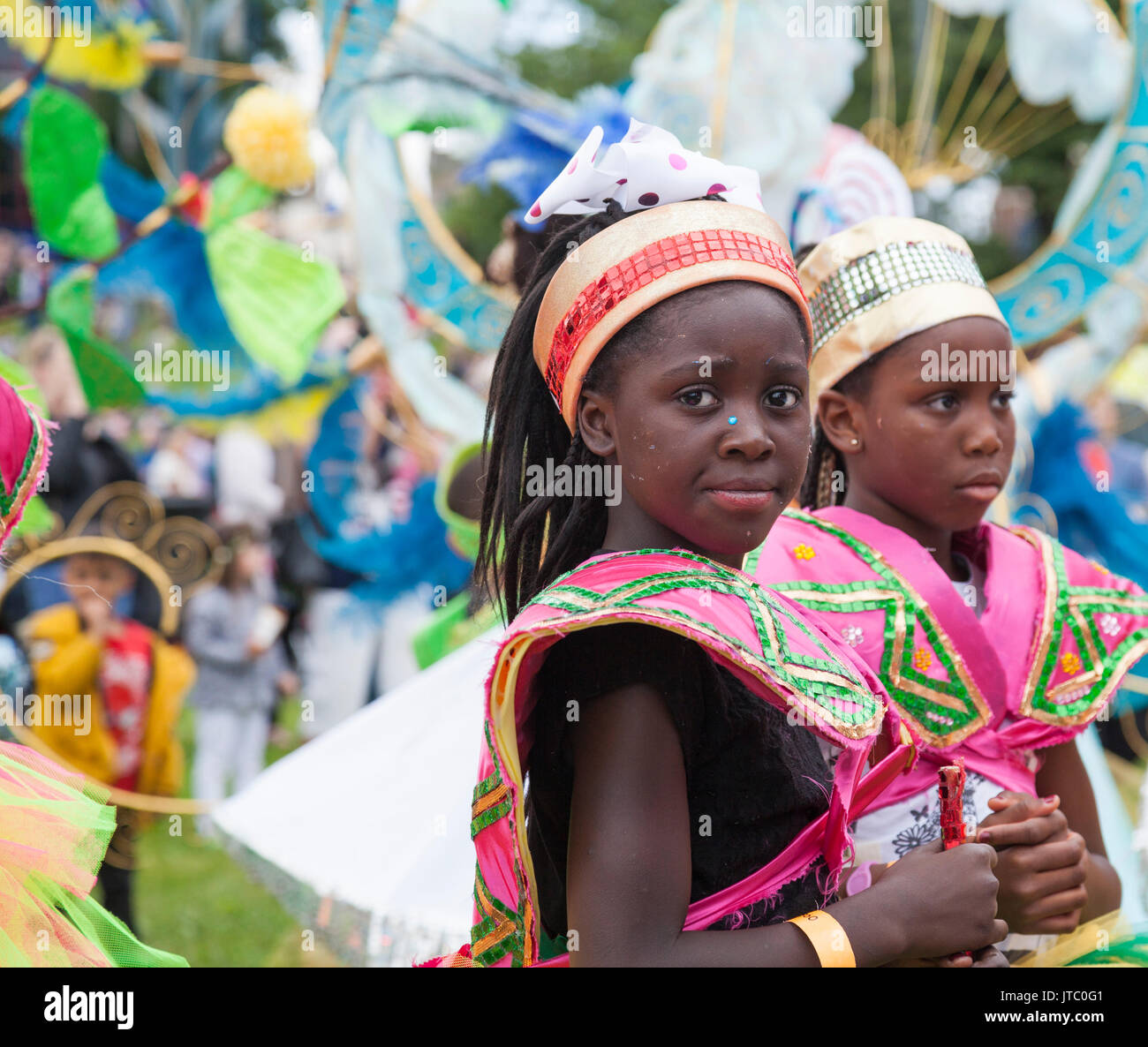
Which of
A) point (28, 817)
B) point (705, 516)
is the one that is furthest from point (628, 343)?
point (28, 817)

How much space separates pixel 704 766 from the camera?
5.02 ft

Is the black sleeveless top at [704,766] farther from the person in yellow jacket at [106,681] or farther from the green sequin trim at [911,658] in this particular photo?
the person in yellow jacket at [106,681]

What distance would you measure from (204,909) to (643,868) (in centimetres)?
404

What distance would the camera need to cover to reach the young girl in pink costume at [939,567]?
204 centimetres

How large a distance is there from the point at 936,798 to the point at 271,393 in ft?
13.8

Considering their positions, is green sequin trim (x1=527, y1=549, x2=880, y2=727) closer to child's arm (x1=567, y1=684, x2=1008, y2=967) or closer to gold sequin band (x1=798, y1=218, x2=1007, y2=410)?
child's arm (x1=567, y1=684, x2=1008, y2=967)

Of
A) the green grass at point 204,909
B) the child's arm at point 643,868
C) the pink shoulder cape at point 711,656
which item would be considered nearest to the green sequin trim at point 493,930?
the pink shoulder cape at point 711,656

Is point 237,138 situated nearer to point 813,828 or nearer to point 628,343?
point 628,343

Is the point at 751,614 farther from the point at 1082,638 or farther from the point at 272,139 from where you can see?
the point at 272,139

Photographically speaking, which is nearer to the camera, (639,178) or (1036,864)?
(639,178)

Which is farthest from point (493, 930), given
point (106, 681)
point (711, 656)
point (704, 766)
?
point (106, 681)

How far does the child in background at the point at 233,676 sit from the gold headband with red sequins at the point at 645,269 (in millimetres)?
4565

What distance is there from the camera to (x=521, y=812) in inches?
56.9

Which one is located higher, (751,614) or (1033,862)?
(751,614)
